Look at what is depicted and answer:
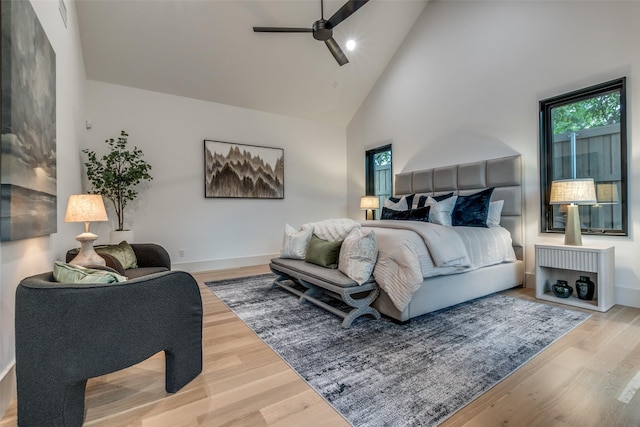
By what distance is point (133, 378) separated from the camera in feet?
5.59

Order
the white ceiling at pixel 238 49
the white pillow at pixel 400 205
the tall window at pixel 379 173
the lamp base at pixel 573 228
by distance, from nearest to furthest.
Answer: the lamp base at pixel 573 228 < the white ceiling at pixel 238 49 < the white pillow at pixel 400 205 < the tall window at pixel 379 173

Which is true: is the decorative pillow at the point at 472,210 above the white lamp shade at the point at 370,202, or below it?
below

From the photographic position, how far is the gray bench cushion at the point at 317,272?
7.58 ft

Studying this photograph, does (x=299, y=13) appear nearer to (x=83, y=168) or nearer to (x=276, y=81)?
(x=276, y=81)

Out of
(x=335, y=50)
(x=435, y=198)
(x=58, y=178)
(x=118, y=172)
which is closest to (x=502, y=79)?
(x=435, y=198)

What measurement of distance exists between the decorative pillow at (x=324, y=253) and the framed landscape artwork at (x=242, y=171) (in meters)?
2.40

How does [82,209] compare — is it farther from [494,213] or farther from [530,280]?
[530,280]

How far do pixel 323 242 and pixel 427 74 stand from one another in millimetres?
3530

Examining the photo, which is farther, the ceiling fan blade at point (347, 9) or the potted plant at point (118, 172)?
the potted plant at point (118, 172)

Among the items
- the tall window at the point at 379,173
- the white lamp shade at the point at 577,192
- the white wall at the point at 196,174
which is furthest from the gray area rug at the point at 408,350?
the tall window at the point at 379,173

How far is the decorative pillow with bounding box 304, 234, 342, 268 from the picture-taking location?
2729mm

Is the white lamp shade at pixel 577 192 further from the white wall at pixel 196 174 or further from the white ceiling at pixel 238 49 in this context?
the white wall at pixel 196 174

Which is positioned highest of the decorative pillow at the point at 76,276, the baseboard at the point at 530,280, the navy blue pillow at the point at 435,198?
the navy blue pillow at the point at 435,198

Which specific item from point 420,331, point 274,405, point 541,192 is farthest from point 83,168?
point 541,192
